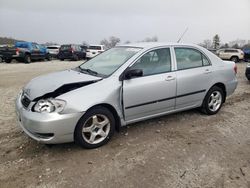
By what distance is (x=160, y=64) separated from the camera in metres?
4.45

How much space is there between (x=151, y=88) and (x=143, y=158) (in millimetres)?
1203

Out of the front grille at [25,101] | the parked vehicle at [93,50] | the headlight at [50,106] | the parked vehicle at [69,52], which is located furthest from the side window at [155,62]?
the parked vehicle at [93,50]

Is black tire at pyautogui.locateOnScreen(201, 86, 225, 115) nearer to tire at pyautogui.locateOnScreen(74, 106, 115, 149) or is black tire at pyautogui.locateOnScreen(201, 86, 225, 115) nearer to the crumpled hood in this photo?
tire at pyautogui.locateOnScreen(74, 106, 115, 149)

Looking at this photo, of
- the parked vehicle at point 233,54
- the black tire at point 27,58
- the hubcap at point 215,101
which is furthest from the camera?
the parked vehicle at point 233,54

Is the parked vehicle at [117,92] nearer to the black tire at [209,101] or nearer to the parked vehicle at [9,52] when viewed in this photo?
the black tire at [209,101]

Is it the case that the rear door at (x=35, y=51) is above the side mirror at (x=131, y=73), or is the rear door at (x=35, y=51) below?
below

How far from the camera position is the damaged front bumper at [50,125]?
10.9ft

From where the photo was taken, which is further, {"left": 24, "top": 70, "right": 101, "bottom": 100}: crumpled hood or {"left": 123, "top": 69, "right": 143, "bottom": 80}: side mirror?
{"left": 123, "top": 69, "right": 143, "bottom": 80}: side mirror

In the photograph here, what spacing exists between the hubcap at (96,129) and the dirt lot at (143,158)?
171mm

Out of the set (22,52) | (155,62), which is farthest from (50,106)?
(22,52)

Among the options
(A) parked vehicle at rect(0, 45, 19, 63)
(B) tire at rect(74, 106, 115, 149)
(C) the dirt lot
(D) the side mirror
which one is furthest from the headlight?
(A) parked vehicle at rect(0, 45, 19, 63)

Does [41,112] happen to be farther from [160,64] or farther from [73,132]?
[160,64]

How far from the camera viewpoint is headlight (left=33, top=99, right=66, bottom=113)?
3400mm

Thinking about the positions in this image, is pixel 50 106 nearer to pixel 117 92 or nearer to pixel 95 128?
pixel 95 128
